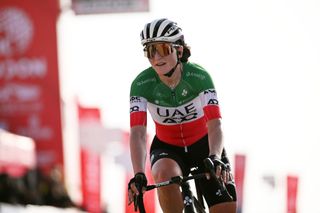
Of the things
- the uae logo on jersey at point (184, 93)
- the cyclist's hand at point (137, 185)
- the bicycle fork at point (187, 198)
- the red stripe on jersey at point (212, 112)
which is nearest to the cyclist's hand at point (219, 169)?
the bicycle fork at point (187, 198)

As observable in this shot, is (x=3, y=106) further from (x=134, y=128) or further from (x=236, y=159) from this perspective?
(x=134, y=128)

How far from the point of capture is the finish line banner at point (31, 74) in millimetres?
26812

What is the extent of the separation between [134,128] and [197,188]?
79 cm

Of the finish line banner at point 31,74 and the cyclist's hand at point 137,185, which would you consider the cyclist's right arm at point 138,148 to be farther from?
the finish line banner at point 31,74

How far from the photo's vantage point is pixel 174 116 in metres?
7.70

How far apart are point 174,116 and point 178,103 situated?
0.19m

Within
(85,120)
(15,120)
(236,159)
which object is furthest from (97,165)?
(15,120)

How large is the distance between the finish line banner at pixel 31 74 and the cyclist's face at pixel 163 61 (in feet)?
60.7

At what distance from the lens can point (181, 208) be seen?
6.95m

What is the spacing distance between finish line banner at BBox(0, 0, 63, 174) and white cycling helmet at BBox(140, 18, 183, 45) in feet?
60.7

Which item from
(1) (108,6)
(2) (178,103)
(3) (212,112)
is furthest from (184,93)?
(1) (108,6)

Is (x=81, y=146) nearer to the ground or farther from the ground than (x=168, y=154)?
nearer to the ground

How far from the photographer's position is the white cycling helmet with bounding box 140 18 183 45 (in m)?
7.14

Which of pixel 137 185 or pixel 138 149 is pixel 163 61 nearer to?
pixel 138 149
